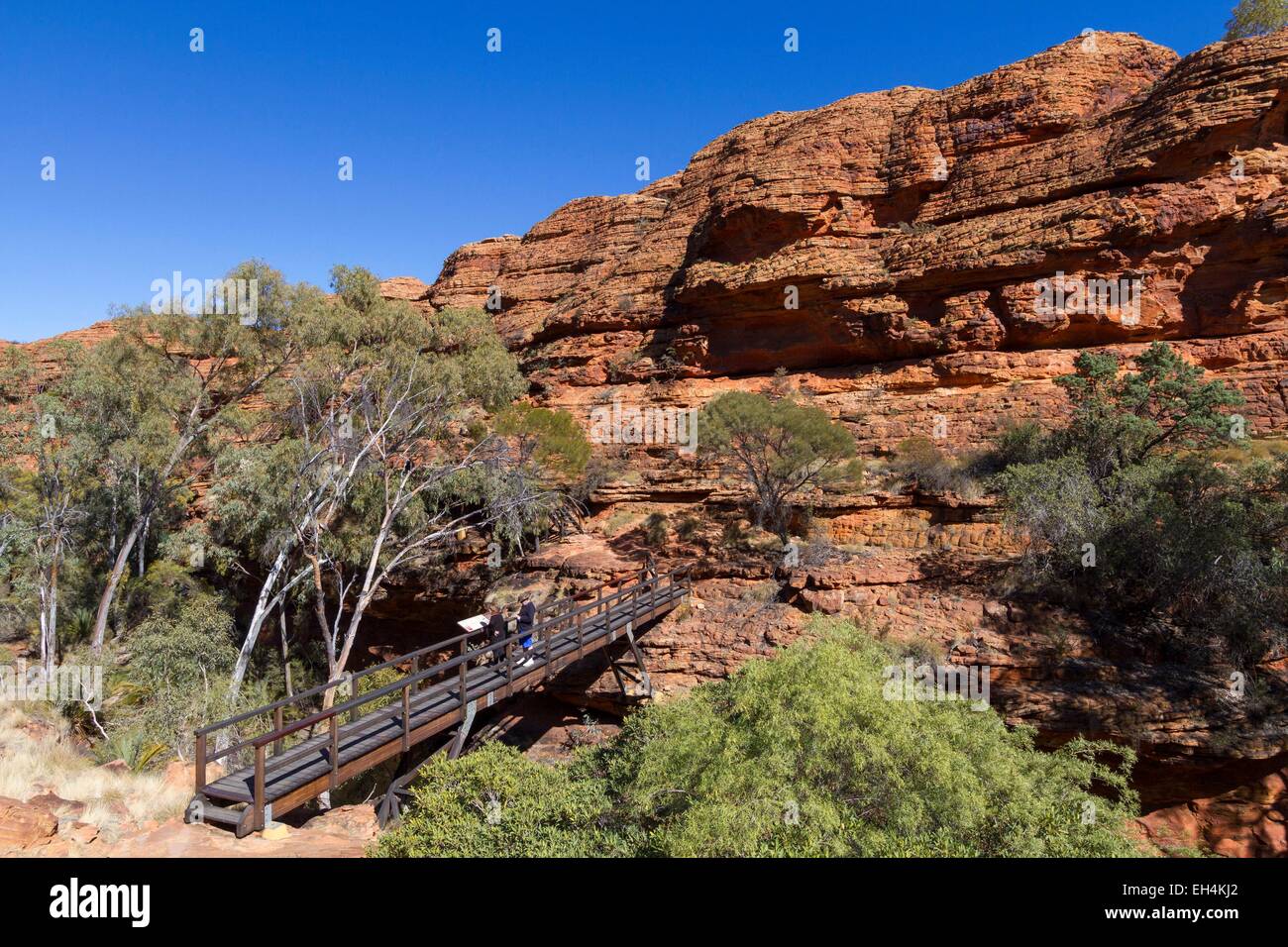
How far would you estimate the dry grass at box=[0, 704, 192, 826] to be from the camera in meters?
7.34

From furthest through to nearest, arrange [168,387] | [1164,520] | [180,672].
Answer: [168,387] < [180,672] < [1164,520]

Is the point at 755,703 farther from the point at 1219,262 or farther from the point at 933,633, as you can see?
the point at 1219,262

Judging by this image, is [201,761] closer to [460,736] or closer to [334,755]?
[334,755]

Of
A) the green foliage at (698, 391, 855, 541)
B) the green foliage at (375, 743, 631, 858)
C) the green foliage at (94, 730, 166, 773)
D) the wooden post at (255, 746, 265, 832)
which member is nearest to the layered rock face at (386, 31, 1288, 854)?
the green foliage at (698, 391, 855, 541)

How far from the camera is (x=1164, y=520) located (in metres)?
11.4

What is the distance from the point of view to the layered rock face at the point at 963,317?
10.5 meters

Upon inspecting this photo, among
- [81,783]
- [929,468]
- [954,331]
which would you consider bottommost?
[81,783]

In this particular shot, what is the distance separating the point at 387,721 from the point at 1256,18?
3992cm

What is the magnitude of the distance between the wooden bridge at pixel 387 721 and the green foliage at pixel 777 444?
4.44 m

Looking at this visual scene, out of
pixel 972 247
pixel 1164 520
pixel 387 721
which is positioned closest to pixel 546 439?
pixel 387 721

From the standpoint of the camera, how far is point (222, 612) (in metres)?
16.2
